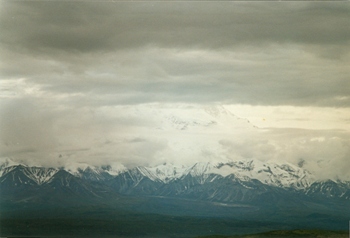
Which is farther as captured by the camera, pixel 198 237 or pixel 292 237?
pixel 198 237

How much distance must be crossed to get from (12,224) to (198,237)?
229ft

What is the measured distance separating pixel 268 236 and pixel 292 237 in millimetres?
9176

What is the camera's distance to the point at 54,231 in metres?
192

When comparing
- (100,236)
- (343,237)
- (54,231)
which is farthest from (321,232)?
(54,231)

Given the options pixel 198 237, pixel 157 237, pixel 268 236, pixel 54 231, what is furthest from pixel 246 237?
pixel 54 231

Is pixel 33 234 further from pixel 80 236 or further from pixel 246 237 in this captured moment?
pixel 246 237

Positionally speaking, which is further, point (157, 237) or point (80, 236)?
point (157, 237)

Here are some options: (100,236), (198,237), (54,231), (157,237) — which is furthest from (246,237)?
(54,231)

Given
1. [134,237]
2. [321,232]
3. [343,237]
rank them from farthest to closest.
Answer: [134,237], [321,232], [343,237]

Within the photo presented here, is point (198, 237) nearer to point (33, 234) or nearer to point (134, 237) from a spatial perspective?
point (134, 237)

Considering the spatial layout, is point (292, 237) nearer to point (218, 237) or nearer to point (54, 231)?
point (218, 237)

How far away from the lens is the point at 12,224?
7840 inches

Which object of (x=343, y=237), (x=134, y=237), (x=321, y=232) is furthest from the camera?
(x=134, y=237)

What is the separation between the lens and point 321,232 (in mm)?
183375
